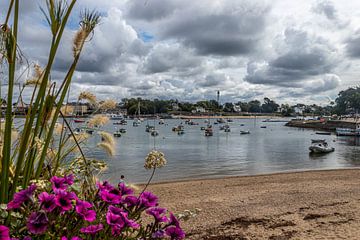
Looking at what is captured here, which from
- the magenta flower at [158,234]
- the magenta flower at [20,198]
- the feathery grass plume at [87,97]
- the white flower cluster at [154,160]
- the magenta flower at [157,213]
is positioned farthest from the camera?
the feathery grass plume at [87,97]

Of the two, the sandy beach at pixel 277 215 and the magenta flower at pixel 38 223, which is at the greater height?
the magenta flower at pixel 38 223

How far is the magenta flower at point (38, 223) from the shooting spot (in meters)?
→ 1.52

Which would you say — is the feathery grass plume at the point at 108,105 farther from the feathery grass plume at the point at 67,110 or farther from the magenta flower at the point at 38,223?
the magenta flower at the point at 38,223

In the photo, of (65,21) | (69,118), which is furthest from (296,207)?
(65,21)

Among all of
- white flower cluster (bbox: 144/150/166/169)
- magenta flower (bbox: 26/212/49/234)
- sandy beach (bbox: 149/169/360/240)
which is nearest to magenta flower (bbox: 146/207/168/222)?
white flower cluster (bbox: 144/150/166/169)

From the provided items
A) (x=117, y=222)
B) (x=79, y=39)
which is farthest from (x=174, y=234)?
(x=79, y=39)

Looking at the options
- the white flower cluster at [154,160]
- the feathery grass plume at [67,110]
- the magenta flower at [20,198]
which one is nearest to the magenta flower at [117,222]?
the magenta flower at [20,198]

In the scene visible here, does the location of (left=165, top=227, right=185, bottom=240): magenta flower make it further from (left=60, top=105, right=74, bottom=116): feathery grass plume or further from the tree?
the tree

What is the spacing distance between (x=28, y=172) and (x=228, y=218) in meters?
6.21

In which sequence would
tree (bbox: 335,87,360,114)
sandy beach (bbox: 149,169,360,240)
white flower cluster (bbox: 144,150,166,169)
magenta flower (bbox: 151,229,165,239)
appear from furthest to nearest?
tree (bbox: 335,87,360,114) < sandy beach (bbox: 149,169,360,240) < white flower cluster (bbox: 144,150,166,169) < magenta flower (bbox: 151,229,165,239)

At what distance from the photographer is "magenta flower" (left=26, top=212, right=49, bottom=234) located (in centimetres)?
152

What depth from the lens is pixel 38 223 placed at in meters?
1.53

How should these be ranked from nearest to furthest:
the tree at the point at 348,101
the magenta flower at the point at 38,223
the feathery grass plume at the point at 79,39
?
the magenta flower at the point at 38,223
the feathery grass plume at the point at 79,39
the tree at the point at 348,101

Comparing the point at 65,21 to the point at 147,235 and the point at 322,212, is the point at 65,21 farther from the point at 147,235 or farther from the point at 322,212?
the point at 322,212
